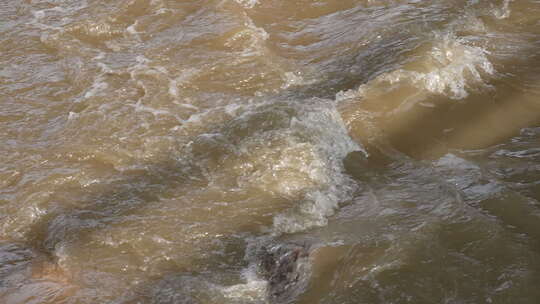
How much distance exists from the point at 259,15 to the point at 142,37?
142 cm

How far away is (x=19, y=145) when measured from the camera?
564cm

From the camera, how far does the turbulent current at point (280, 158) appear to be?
3.61 m

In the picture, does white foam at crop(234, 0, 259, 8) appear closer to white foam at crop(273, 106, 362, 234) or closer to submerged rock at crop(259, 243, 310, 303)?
white foam at crop(273, 106, 362, 234)

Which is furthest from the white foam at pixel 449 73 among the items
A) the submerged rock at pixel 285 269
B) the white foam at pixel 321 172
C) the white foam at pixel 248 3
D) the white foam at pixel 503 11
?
the white foam at pixel 248 3

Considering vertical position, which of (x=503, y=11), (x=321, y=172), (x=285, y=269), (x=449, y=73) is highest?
(x=503, y=11)

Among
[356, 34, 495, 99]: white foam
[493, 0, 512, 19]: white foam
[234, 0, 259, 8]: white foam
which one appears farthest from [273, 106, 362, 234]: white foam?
[234, 0, 259, 8]: white foam

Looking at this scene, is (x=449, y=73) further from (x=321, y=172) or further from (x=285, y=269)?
(x=285, y=269)

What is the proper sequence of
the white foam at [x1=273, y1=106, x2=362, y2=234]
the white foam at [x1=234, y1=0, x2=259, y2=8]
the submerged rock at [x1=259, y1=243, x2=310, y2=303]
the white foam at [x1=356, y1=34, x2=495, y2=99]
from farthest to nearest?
the white foam at [x1=234, y1=0, x2=259, y2=8], the white foam at [x1=356, y1=34, x2=495, y2=99], the white foam at [x1=273, y1=106, x2=362, y2=234], the submerged rock at [x1=259, y1=243, x2=310, y2=303]

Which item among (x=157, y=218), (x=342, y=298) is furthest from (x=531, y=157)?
(x=157, y=218)

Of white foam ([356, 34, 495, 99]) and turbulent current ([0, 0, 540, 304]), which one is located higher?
white foam ([356, 34, 495, 99])

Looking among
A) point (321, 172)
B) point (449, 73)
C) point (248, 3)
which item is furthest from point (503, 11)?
point (321, 172)

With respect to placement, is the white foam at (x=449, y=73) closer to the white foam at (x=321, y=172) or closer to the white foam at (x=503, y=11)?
the white foam at (x=321, y=172)

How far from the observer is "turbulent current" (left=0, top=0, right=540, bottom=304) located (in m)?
3.61

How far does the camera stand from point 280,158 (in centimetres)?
476
